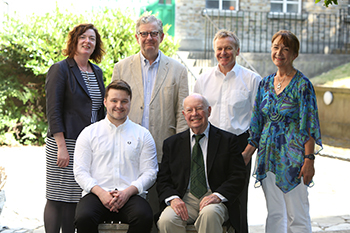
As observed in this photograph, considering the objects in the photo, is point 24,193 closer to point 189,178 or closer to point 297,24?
point 189,178

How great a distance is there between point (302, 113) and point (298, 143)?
242 mm

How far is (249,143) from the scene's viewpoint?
368 centimetres

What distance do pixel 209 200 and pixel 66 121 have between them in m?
1.40

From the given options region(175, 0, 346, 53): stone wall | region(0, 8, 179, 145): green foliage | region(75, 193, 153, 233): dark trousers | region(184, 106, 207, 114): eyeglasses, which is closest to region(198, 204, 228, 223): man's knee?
region(75, 193, 153, 233): dark trousers

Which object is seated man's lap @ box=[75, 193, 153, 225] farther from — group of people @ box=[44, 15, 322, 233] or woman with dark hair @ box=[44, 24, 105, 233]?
woman with dark hair @ box=[44, 24, 105, 233]

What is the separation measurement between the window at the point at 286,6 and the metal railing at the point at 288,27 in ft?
1.02

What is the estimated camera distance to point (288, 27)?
13.7m

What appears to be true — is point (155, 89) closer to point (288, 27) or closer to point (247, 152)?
point (247, 152)

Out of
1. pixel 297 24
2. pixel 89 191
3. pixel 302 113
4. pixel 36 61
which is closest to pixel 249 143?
pixel 302 113

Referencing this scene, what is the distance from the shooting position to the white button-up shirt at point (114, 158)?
3.37 m

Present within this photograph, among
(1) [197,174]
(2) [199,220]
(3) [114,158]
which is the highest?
(3) [114,158]

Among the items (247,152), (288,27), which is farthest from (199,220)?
(288,27)

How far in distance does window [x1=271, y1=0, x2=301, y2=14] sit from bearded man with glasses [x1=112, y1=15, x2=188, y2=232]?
10.9 m

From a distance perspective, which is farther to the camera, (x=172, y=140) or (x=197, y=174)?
(x=172, y=140)
